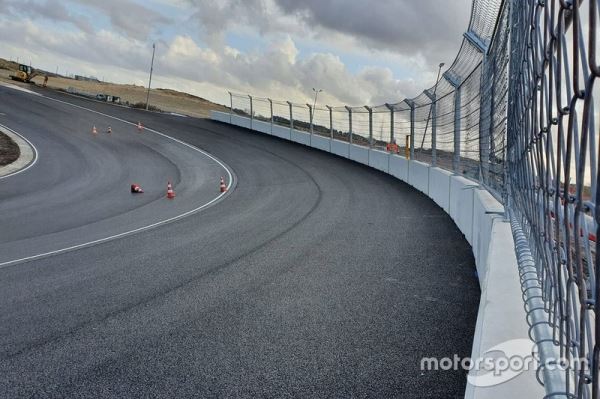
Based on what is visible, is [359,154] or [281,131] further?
[281,131]

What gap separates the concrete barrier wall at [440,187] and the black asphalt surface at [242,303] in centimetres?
33

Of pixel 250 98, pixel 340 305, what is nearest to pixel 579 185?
pixel 340 305

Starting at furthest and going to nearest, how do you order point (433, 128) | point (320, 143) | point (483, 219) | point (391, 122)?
1. point (320, 143)
2. point (391, 122)
3. point (433, 128)
4. point (483, 219)

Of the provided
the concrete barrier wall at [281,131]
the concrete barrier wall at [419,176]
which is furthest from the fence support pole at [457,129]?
the concrete barrier wall at [281,131]

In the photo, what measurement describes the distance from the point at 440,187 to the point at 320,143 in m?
16.2

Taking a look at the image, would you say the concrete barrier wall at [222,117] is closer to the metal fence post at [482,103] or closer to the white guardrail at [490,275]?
the white guardrail at [490,275]

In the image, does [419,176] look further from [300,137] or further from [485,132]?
[300,137]

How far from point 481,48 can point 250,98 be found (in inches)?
1194

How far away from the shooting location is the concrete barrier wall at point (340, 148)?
2622cm

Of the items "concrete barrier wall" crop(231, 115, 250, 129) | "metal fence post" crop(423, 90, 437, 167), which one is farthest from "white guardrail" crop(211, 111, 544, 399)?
"concrete barrier wall" crop(231, 115, 250, 129)

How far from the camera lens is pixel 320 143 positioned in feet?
96.0

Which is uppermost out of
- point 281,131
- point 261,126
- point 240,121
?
point 240,121

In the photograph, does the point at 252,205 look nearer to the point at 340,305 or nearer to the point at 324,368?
the point at 340,305

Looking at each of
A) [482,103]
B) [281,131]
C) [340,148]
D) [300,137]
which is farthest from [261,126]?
[482,103]
